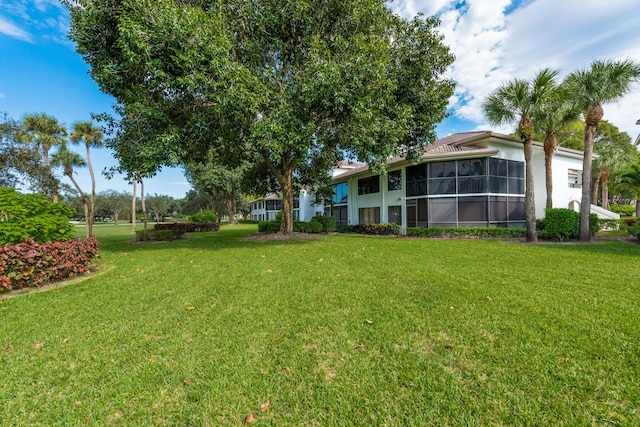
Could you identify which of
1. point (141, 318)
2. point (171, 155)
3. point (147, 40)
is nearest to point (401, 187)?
point (171, 155)

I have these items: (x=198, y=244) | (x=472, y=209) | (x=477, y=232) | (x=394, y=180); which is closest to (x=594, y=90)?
(x=472, y=209)

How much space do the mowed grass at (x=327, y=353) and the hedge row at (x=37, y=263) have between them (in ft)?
2.26

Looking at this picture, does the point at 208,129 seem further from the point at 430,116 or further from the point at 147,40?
the point at 430,116

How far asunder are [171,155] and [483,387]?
1056 centimetres

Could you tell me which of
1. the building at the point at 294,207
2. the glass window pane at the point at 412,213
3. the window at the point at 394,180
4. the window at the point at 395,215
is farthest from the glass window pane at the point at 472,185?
the building at the point at 294,207

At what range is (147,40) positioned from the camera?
8.80 metres

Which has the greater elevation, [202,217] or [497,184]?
[497,184]

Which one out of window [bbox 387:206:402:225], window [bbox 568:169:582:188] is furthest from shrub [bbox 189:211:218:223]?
window [bbox 568:169:582:188]

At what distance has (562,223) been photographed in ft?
43.1

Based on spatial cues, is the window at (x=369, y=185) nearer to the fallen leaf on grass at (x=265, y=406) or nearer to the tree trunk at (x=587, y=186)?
the tree trunk at (x=587, y=186)

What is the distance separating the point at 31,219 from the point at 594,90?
20.3 metres

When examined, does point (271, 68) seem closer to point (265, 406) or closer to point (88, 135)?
point (265, 406)

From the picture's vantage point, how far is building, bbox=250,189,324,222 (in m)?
32.7

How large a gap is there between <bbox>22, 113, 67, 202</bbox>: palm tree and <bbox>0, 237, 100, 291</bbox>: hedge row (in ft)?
47.6
